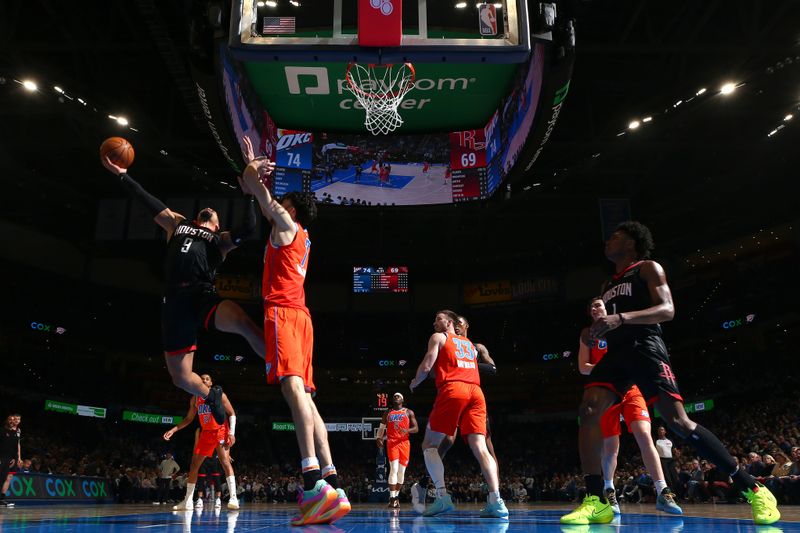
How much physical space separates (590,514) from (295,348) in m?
2.41

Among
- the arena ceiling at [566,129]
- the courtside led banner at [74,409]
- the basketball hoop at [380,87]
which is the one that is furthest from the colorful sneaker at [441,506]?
the courtside led banner at [74,409]

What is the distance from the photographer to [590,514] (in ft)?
15.0

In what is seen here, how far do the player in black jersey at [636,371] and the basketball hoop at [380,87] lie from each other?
5.31m

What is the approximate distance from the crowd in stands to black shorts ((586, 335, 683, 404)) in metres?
10.3

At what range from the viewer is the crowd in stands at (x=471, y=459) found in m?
15.7

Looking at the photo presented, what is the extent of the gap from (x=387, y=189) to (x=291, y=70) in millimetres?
3111

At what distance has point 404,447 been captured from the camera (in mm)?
11031

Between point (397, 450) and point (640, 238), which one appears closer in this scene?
point (640, 238)

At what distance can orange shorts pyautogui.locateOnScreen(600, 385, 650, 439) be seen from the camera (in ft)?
22.6

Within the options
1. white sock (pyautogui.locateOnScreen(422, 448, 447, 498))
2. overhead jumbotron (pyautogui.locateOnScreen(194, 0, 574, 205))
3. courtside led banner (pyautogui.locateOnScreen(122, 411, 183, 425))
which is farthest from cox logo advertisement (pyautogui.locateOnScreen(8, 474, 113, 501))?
white sock (pyautogui.locateOnScreen(422, 448, 447, 498))

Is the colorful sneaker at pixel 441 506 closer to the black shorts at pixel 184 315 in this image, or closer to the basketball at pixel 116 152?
the black shorts at pixel 184 315

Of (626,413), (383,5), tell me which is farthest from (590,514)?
(383,5)

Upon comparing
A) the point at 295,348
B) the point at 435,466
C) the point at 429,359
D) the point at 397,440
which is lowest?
the point at 435,466

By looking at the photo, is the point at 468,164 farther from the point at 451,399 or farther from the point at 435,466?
the point at 435,466
